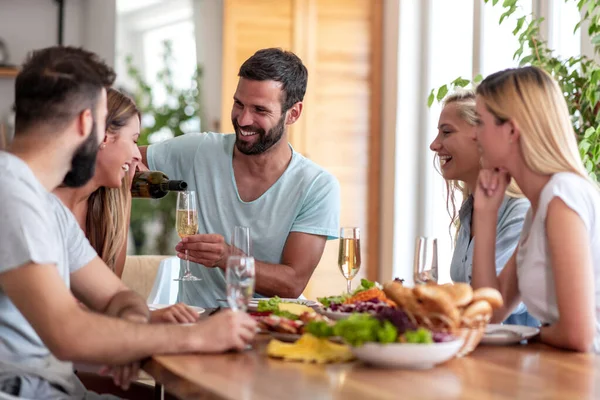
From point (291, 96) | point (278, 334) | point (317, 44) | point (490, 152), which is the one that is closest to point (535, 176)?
point (490, 152)

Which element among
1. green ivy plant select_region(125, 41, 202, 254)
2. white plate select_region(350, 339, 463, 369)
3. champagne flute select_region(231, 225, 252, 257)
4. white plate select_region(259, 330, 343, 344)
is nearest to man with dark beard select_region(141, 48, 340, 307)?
champagne flute select_region(231, 225, 252, 257)

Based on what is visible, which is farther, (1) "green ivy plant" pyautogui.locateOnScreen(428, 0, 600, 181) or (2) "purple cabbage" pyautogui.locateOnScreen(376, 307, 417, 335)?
(1) "green ivy plant" pyautogui.locateOnScreen(428, 0, 600, 181)

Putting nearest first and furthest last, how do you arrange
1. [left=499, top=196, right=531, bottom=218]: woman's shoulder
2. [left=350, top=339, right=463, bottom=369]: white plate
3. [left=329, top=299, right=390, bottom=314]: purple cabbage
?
[left=350, top=339, right=463, bottom=369]: white plate
[left=329, top=299, right=390, bottom=314]: purple cabbage
[left=499, top=196, right=531, bottom=218]: woman's shoulder

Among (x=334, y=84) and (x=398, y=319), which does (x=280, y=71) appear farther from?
(x=334, y=84)

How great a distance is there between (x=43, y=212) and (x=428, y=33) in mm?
4151

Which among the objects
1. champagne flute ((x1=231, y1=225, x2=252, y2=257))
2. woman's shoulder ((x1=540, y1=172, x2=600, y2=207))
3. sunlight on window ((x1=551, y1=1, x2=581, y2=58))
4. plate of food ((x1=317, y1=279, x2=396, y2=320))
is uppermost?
sunlight on window ((x1=551, y1=1, x2=581, y2=58))

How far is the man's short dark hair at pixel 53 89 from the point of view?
5.91ft

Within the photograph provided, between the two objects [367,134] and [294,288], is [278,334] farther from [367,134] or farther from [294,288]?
[367,134]

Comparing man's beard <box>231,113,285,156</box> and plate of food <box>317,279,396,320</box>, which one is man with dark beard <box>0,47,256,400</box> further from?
man's beard <box>231,113,285,156</box>

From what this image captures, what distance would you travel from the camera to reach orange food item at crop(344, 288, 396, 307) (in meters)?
2.21

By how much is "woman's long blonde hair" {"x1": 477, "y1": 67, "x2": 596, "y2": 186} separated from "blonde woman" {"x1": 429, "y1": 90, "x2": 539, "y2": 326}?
601 mm

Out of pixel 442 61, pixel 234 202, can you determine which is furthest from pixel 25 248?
pixel 442 61

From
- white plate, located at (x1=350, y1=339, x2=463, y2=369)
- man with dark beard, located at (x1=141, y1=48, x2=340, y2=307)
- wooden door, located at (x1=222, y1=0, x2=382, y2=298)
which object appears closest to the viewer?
white plate, located at (x1=350, y1=339, x2=463, y2=369)

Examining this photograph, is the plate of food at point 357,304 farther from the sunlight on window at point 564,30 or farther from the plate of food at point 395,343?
the sunlight on window at point 564,30
